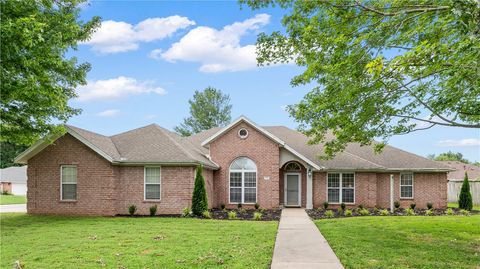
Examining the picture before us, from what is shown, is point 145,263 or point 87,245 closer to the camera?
point 145,263

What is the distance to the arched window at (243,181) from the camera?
24.2 metres

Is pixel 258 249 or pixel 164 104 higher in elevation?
pixel 164 104

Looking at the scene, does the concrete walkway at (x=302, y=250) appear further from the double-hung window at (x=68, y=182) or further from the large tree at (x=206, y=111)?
the large tree at (x=206, y=111)

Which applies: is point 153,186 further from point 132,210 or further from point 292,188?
point 292,188

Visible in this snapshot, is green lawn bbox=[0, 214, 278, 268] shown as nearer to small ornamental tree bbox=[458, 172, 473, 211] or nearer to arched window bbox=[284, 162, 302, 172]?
arched window bbox=[284, 162, 302, 172]

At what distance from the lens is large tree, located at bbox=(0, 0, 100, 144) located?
39.7ft

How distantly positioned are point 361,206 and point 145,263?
17.9 m

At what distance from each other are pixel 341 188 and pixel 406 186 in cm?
417

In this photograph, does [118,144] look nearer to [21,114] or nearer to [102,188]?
[102,188]

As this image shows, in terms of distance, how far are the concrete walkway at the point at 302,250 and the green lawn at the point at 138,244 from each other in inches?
12.6

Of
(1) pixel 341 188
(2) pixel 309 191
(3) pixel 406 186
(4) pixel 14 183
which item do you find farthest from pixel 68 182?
(4) pixel 14 183

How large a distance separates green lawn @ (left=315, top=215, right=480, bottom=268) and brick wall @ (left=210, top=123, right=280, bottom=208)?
22.3 feet

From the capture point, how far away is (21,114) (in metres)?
18.0

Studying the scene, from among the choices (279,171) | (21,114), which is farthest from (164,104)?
(21,114)
